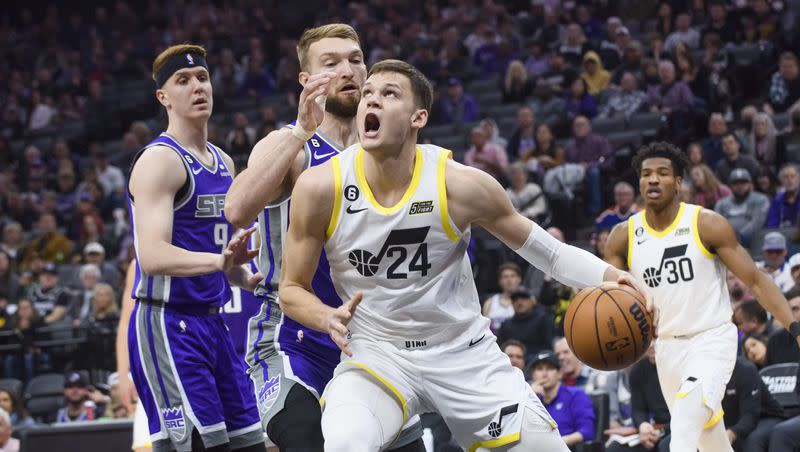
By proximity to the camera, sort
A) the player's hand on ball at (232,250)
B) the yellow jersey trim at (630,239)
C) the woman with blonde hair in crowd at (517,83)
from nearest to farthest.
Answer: the player's hand on ball at (232,250) < the yellow jersey trim at (630,239) < the woman with blonde hair in crowd at (517,83)

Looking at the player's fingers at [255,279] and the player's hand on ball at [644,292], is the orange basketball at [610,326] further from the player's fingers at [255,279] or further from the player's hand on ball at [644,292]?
the player's fingers at [255,279]

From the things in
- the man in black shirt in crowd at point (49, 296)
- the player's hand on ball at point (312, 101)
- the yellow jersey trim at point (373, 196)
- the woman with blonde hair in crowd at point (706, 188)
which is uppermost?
the player's hand on ball at point (312, 101)

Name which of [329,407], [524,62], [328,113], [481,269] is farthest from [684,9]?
[329,407]

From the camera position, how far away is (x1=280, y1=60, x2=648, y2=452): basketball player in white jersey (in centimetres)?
436

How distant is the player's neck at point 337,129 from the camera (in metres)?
5.05

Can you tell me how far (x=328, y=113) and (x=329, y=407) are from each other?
145 cm

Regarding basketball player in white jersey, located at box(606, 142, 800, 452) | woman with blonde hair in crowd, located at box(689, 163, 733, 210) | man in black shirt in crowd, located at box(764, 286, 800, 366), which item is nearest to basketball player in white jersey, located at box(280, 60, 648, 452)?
basketball player in white jersey, located at box(606, 142, 800, 452)

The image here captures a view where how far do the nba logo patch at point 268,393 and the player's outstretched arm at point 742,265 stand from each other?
390 centimetres

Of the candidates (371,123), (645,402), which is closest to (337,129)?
(371,123)

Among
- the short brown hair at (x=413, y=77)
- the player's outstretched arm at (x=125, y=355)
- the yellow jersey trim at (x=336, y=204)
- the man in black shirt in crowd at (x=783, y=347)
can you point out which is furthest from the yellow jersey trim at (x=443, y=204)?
the man in black shirt in crowd at (x=783, y=347)

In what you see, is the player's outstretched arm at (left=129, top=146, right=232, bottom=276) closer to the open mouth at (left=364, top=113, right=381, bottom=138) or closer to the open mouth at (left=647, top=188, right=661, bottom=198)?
the open mouth at (left=364, top=113, right=381, bottom=138)

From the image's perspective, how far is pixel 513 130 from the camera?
1600cm

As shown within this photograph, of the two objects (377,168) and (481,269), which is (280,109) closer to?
(481,269)

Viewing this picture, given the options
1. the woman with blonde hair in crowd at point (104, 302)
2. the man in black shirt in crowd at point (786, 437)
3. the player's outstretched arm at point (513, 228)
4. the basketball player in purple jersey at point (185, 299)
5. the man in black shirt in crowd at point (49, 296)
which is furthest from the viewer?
the man in black shirt in crowd at point (49, 296)
